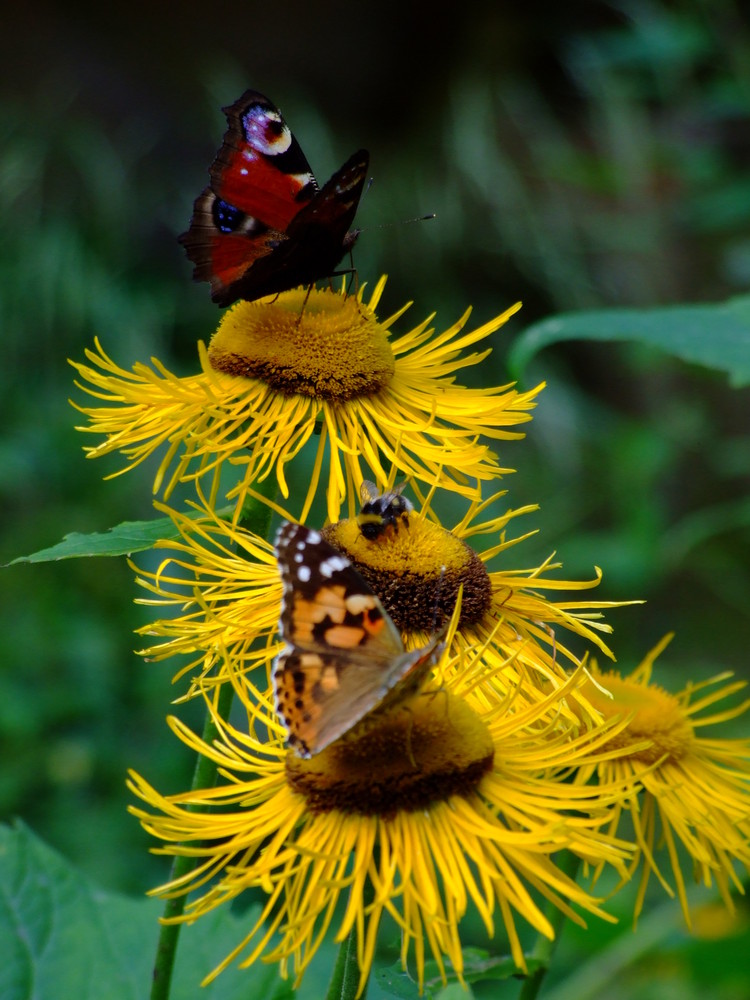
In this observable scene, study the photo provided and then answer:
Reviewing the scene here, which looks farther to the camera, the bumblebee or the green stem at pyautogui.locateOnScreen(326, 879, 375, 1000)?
the bumblebee

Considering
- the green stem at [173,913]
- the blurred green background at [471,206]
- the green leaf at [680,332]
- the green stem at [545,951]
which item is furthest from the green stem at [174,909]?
the blurred green background at [471,206]

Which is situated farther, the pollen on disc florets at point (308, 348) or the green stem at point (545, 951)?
the pollen on disc florets at point (308, 348)

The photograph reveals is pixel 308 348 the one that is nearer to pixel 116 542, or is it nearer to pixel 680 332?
pixel 116 542

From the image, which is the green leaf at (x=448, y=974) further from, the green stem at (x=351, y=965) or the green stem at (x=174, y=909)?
the green stem at (x=174, y=909)

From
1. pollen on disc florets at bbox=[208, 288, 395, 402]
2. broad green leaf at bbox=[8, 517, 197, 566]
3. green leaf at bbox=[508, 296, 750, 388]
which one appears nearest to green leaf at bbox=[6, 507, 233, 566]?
broad green leaf at bbox=[8, 517, 197, 566]

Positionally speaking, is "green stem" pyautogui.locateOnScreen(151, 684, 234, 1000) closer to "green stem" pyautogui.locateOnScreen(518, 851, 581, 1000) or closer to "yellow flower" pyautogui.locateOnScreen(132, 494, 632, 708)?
"yellow flower" pyautogui.locateOnScreen(132, 494, 632, 708)
